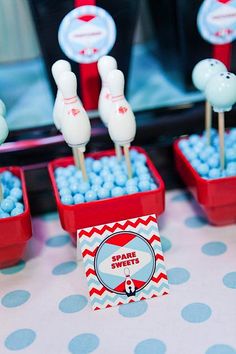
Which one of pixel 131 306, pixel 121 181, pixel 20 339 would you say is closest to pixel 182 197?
pixel 121 181

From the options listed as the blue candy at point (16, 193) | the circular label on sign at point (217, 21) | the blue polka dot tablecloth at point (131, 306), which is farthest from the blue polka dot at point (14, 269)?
the circular label on sign at point (217, 21)

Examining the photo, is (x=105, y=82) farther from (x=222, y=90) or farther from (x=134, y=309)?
(x=134, y=309)

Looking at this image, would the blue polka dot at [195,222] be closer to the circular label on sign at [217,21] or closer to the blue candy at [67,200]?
the blue candy at [67,200]

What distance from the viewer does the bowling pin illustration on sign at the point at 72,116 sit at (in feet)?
2.58

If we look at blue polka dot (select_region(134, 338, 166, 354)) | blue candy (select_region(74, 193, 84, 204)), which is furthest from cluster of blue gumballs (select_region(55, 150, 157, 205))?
blue polka dot (select_region(134, 338, 166, 354))

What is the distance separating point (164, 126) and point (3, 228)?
0.36 metres

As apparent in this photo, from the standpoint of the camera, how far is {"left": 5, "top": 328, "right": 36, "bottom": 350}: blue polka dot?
728mm

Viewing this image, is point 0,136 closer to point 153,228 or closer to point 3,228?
point 3,228

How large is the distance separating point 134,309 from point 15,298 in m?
0.18

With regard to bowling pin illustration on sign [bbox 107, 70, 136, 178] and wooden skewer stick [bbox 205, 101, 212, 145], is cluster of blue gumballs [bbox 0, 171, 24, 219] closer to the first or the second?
bowling pin illustration on sign [bbox 107, 70, 136, 178]

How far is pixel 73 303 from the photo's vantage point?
2.61 ft

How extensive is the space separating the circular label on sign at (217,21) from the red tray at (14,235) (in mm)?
438

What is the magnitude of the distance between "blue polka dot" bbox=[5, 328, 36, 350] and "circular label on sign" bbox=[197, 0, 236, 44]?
1.96 ft

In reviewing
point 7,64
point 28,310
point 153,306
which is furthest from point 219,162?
point 7,64
